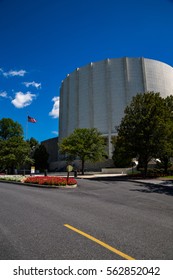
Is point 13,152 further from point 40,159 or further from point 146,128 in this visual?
point 146,128

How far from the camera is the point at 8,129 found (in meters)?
57.4

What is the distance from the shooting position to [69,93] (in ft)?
281

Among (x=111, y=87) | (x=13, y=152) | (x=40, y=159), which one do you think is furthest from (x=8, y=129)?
(x=111, y=87)

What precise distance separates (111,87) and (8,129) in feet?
128

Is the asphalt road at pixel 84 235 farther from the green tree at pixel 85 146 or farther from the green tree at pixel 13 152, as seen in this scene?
the green tree at pixel 13 152

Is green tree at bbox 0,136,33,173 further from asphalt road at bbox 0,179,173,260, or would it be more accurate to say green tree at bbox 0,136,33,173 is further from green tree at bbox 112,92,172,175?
asphalt road at bbox 0,179,173,260

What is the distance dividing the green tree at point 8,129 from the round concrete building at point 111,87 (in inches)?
1040

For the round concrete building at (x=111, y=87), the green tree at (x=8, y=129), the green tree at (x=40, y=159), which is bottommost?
the green tree at (x=40, y=159)

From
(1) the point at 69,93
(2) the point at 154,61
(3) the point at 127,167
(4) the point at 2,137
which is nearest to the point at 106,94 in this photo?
(1) the point at 69,93

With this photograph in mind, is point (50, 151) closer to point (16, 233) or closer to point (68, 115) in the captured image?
point (68, 115)

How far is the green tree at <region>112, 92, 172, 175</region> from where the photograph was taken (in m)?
26.8

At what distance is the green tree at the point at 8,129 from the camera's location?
5748 cm

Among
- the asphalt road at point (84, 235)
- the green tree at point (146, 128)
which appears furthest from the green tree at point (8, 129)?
the asphalt road at point (84, 235)
